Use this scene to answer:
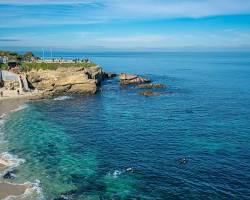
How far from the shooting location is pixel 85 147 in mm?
62281

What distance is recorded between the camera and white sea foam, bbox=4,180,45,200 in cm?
4349

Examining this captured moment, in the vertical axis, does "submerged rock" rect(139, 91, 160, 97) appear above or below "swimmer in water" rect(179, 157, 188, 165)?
above

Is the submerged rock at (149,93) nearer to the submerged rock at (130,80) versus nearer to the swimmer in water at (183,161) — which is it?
the submerged rock at (130,80)

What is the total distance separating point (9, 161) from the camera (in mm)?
55406

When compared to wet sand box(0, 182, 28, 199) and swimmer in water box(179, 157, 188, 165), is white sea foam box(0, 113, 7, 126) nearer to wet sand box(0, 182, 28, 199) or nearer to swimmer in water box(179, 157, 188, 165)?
wet sand box(0, 182, 28, 199)

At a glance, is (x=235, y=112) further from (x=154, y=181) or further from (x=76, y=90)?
(x=76, y=90)

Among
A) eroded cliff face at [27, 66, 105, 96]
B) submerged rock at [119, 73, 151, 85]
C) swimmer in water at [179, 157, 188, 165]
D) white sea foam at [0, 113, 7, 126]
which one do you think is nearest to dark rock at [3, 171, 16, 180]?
swimmer in water at [179, 157, 188, 165]

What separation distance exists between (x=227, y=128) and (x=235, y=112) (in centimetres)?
1500

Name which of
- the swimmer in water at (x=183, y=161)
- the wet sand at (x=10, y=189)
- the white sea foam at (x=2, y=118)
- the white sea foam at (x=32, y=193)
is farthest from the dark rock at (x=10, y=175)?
the white sea foam at (x=2, y=118)

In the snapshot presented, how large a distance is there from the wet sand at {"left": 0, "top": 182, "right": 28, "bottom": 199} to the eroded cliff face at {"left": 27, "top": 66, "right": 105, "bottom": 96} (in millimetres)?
66101

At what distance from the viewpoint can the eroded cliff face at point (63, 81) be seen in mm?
115062

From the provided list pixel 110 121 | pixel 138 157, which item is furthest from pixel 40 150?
pixel 110 121

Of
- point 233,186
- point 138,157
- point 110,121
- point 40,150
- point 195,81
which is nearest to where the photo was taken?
point 233,186

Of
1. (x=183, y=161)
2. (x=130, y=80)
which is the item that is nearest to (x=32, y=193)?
(x=183, y=161)
